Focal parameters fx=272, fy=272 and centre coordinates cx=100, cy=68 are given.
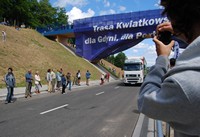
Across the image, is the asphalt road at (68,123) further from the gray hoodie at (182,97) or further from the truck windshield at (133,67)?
the truck windshield at (133,67)

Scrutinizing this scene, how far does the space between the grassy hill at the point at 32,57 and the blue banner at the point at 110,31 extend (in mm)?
3186

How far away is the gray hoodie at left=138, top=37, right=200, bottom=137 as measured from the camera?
1.08 metres

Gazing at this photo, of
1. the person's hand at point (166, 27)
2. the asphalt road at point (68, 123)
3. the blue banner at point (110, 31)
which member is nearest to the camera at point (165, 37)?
the person's hand at point (166, 27)

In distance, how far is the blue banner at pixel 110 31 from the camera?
45.9 meters

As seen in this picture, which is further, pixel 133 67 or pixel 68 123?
pixel 133 67

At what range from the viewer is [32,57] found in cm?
3991

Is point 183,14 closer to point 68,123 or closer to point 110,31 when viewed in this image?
point 68,123

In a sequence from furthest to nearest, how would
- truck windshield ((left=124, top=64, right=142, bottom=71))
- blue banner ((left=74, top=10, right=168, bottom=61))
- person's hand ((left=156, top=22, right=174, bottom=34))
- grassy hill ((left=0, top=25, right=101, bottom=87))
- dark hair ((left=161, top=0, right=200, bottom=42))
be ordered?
blue banner ((left=74, top=10, right=168, bottom=61))
grassy hill ((left=0, top=25, right=101, bottom=87))
truck windshield ((left=124, top=64, right=142, bottom=71))
person's hand ((left=156, top=22, right=174, bottom=34))
dark hair ((left=161, top=0, right=200, bottom=42))

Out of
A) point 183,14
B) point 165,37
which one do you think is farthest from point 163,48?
point 183,14

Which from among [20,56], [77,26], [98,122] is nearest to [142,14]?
[77,26]

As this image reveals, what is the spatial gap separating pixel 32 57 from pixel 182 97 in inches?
1582

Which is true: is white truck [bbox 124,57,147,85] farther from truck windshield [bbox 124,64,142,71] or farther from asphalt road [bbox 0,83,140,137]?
asphalt road [bbox 0,83,140,137]

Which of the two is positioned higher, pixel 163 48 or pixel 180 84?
pixel 163 48

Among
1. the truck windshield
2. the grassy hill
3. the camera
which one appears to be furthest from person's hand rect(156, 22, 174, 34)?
the truck windshield
